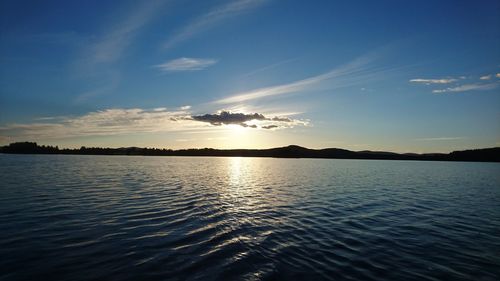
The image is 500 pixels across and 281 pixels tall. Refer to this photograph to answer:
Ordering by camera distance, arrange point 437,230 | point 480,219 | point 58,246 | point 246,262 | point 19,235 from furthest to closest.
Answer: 1. point 480,219
2. point 437,230
3. point 19,235
4. point 58,246
5. point 246,262

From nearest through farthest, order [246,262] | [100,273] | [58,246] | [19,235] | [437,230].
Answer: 1. [100,273]
2. [246,262]
3. [58,246]
4. [19,235]
5. [437,230]

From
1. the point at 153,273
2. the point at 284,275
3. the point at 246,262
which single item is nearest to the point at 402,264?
the point at 284,275

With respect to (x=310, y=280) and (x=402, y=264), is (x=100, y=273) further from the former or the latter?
(x=402, y=264)

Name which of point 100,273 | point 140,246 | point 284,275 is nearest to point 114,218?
point 140,246

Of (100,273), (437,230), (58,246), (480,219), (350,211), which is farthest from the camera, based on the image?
(350,211)

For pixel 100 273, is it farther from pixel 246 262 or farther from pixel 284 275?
pixel 284 275

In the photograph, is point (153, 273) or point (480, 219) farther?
point (480, 219)

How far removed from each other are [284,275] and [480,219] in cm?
Result: 2254

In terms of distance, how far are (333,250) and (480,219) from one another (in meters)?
18.2

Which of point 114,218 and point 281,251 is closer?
point 281,251

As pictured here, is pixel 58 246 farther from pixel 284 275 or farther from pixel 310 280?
pixel 310 280

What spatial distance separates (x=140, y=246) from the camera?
46.6ft

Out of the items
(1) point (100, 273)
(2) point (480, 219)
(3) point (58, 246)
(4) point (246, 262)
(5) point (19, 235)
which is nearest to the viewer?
(1) point (100, 273)

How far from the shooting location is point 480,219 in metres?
23.9
